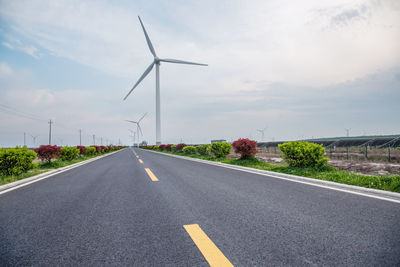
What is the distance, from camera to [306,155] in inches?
353

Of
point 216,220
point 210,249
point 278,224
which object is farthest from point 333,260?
point 216,220

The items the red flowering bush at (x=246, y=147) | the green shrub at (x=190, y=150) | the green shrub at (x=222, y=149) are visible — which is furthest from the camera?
the green shrub at (x=190, y=150)

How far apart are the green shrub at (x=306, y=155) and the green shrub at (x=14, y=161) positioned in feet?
38.7

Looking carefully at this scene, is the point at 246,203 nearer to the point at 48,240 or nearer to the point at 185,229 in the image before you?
the point at 185,229

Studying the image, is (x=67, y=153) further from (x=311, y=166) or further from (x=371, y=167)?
(x=371, y=167)

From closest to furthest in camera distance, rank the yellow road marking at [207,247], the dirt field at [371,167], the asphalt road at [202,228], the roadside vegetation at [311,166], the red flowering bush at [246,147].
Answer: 1. the yellow road marking at [207,247]
2. the asphalt road at [202,228]
3. the roadside vegetation at [311,166]
4. the dirt field at [371,167]
5. the red flowering bush at [246,147]

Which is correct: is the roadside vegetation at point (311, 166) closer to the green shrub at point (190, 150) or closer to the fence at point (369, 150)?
the fence at point (369, 150)

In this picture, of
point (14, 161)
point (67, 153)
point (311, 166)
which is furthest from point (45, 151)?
point (311, 166)

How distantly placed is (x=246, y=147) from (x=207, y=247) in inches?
436

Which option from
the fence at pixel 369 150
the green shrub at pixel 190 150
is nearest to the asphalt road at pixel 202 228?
the fence at pixel 369 150

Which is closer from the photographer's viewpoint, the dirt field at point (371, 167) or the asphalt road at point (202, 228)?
the asphalt road at point (202, 228)

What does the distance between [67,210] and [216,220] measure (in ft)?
9.60

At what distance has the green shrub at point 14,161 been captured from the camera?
8750 mm

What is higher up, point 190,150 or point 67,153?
point 67,153
